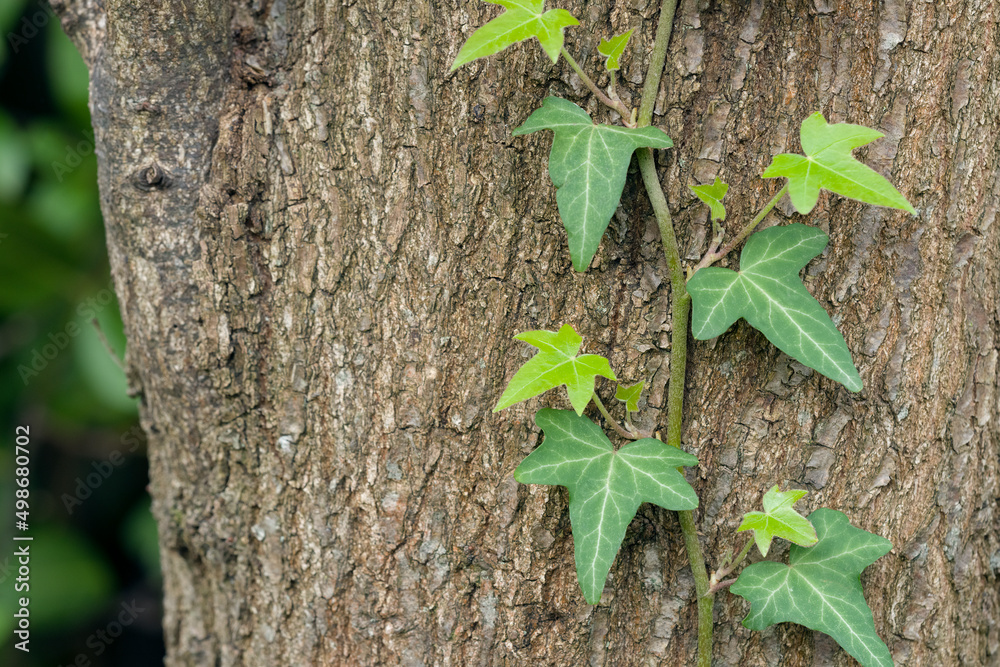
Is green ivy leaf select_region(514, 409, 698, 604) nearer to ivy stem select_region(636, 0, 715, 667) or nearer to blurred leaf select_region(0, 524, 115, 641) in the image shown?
ivy stem select_region(636, 0, 715, 667)

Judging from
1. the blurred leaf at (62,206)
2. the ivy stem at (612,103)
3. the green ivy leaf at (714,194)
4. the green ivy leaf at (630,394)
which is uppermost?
the ivy stem at (612,103)

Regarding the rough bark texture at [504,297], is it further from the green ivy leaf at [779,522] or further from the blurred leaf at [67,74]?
the blurred leaf at [67,74]

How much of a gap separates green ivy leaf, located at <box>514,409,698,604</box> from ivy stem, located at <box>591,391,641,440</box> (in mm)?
19

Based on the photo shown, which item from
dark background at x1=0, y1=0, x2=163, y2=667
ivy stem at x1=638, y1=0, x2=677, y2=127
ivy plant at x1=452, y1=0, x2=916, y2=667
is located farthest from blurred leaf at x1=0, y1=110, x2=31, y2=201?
ivy stem at x1=638, y1=0, x2=677, y2=127

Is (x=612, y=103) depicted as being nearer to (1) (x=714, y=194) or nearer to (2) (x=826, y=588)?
(1) (x=714, y=194)

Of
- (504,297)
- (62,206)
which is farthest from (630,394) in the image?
(62,206)

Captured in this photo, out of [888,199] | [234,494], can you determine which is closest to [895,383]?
[888,199]

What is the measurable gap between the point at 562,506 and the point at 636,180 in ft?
1.33

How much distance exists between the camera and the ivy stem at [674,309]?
2.55 ft

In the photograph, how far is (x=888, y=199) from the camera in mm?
678

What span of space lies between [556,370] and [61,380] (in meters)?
1.59

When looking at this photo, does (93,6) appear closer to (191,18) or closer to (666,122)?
(191,18)

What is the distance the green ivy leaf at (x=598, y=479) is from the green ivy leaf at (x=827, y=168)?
1.01 ft

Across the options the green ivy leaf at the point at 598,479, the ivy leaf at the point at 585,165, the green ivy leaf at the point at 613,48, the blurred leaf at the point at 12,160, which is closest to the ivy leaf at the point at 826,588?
the green ivy leaf at the point at 598,479
